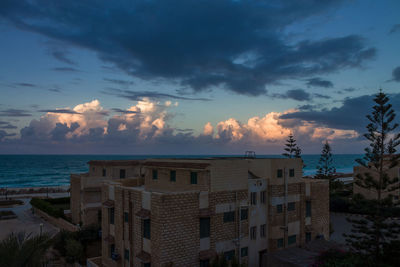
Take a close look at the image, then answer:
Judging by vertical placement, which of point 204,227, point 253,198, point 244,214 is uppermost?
point 253,198

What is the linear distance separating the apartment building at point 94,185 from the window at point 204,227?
1585 cm

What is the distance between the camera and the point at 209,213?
1869cm

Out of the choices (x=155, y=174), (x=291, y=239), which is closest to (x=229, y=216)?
(x=155, y=174)

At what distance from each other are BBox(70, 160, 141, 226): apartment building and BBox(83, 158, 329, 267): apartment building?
8.18 meters

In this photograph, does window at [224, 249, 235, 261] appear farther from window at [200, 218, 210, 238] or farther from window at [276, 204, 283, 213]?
window at [276, 204, 283, 213]

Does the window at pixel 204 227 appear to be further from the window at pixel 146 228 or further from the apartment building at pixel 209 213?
the window at pixel 146 228

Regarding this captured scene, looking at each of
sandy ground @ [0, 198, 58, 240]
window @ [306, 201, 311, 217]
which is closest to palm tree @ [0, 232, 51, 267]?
window @ [306, 201, 311, 217]

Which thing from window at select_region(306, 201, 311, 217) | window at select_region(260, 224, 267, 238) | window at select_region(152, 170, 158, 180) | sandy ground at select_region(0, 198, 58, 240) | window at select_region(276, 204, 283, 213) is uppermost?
window at select_region(152, 170, 158, 180)

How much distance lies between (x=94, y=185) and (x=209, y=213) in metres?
18.4

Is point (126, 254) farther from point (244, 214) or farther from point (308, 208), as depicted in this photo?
point (308, 208)

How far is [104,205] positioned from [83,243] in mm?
9297

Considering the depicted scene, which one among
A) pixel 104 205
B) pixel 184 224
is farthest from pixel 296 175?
pixel 104 205

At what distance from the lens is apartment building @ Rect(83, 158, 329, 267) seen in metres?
17.5

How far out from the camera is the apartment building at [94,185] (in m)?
32.0
